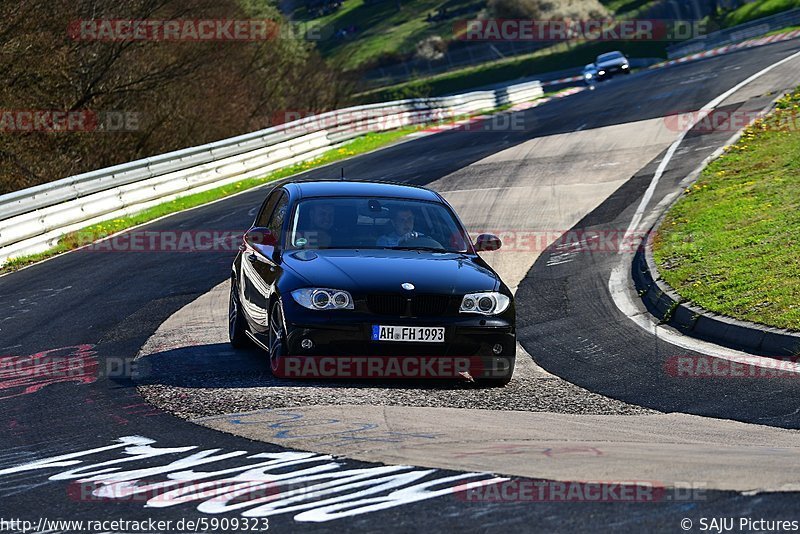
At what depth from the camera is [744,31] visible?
6719 centimetres

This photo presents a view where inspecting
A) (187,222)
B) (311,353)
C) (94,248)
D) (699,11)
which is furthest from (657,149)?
(699,11)

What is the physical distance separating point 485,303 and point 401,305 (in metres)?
0.72

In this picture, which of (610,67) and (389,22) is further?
(389,22)

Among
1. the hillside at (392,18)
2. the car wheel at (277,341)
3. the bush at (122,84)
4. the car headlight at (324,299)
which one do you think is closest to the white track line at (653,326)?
the car headlight at (324,299)

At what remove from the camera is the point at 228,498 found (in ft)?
18.7

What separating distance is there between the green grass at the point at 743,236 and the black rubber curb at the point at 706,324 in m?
0.13

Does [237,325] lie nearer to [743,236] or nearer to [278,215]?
[278,215]

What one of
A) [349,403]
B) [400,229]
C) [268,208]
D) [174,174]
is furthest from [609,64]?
[349,403]

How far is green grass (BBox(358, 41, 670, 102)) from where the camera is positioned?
81750 millimetres

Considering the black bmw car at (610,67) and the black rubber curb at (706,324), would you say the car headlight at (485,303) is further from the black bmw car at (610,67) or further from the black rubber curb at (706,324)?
the black bmw car at (610,67)

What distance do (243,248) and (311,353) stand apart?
2.77 meters

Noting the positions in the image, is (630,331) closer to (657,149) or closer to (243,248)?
(243,248)

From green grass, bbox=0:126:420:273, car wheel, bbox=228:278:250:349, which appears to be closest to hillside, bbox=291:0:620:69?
green grass, bbox=0:126:420:273

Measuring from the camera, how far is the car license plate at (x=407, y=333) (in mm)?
9273
